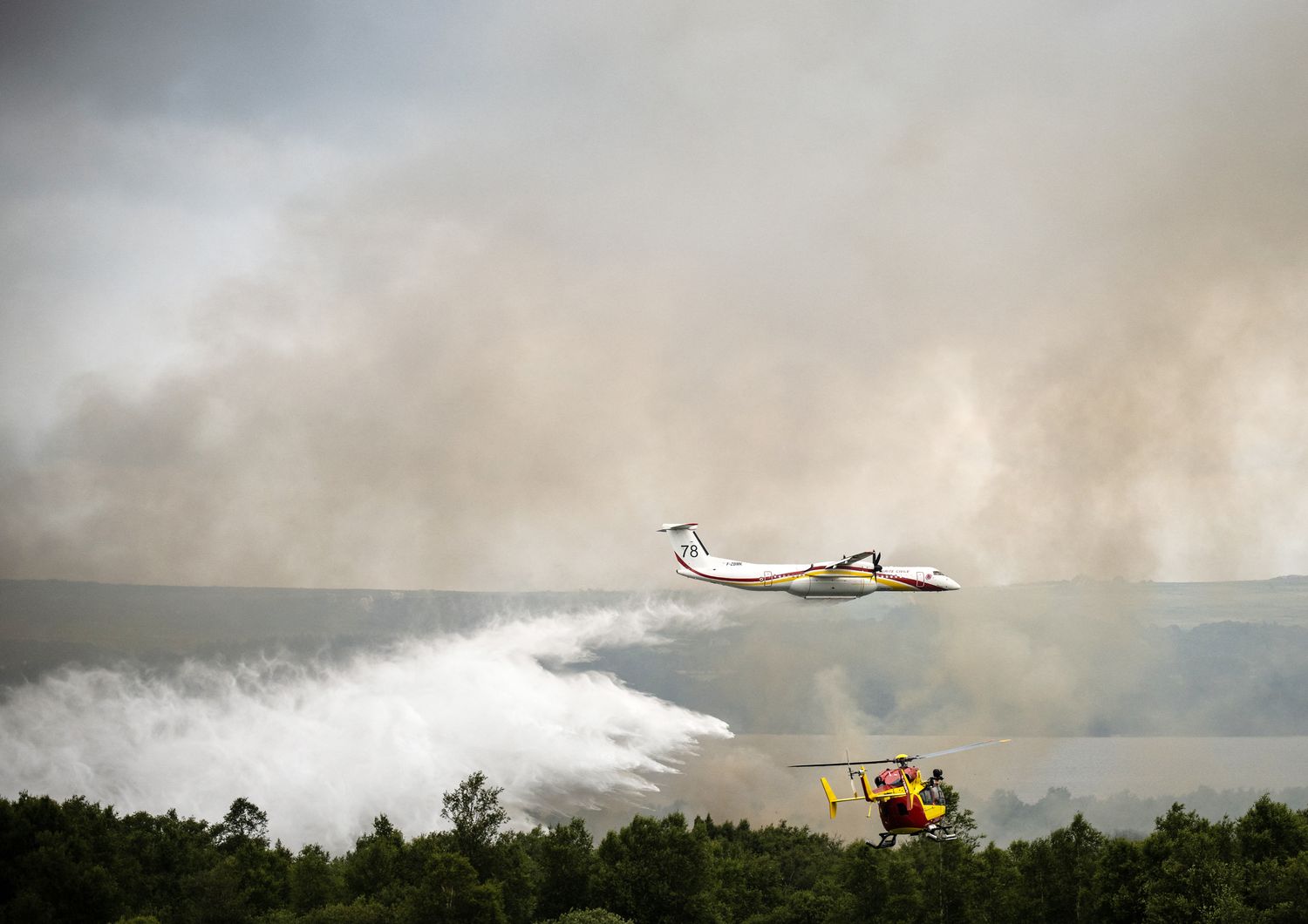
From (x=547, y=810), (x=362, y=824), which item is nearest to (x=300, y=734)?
(x=362, y=824)

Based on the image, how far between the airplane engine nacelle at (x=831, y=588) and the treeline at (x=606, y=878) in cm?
2371

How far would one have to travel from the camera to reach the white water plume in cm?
17312

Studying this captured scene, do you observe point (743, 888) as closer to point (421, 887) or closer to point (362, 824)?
point (421, 887)

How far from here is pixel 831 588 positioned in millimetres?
106000

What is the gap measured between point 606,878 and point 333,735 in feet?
335

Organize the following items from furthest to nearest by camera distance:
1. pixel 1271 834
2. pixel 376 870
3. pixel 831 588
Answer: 1. pixel 831 588
2. pixel 376 870
3. pixel 1271 834

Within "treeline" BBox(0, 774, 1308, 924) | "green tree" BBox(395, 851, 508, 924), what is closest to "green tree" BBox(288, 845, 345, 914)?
"treeline" BBox(0, 774, 1308, 924)

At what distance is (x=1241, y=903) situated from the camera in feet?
271

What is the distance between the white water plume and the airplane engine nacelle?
2597 inches

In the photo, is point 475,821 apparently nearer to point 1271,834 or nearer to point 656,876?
point 656,876

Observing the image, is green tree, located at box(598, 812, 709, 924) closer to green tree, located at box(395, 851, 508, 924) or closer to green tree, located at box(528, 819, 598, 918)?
green tree, located at box(528, 819, 598, 918)

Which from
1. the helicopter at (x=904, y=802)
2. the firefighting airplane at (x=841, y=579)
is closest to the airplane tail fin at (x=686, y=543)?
the firefighting airplane at (x=841, y=579)

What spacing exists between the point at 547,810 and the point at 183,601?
77.0 metres

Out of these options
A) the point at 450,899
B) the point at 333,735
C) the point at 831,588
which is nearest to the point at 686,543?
the point at 831,588
